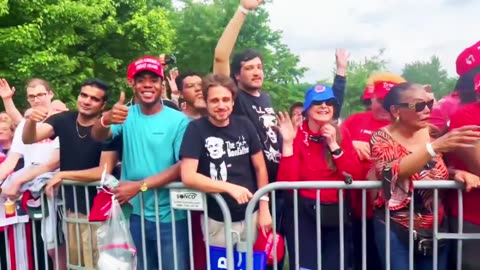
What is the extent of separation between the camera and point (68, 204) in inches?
160

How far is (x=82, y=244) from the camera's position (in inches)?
157

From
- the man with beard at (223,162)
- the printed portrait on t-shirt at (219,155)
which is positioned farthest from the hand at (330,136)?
the printed portrait on t-shirt at (219,155)

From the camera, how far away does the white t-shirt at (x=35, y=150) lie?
174 inches

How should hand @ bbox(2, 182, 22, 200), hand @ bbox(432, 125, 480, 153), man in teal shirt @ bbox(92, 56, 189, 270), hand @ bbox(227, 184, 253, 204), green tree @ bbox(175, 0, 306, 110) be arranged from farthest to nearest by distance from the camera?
1. green tree @ bbox(175, 0, 306, 110)
2. hand @ bbox(2, 182, 22, 200)
3. man in teal shirt @ bbox(92, 56, 189, 270)
4. hand @ bbox(227, 184, 253, 204)
5. hand @ bbox(432, 125, 480, 153)

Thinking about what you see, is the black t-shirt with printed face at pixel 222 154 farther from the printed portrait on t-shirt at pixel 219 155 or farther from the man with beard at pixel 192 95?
the man with beard at pixel 192 95

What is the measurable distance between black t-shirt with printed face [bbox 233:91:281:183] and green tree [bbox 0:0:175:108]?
1290 cm

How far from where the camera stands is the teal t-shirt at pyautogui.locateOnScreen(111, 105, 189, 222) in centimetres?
368

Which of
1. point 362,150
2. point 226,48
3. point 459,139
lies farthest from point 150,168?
point 459,139

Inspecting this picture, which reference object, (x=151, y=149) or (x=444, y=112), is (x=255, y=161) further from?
(x=444, y=112)

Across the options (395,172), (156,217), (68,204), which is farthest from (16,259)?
(395,172)

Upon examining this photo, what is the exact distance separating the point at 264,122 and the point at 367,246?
1.18 meters

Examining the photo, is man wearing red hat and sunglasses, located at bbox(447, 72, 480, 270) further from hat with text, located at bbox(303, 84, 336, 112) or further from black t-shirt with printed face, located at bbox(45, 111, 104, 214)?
black t-shirt with printed face, located at bbox(45, 111, 104, 214)

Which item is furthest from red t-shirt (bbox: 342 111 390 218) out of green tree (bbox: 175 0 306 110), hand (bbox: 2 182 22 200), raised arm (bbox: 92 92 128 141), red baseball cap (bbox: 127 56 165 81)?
green tree (bbox: 175 0 306 110)

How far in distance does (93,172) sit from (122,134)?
36cm
